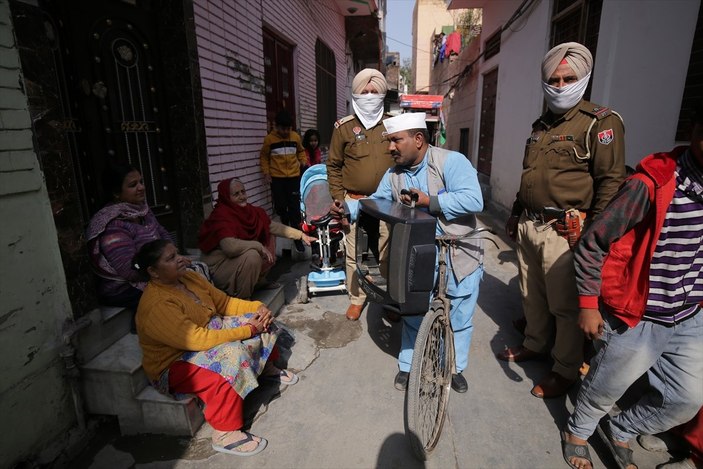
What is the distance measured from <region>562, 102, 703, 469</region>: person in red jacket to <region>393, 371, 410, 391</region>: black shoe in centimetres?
113

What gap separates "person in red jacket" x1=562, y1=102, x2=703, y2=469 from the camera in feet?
5.70

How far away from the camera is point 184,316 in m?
2.21

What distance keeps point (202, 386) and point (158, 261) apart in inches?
30.0

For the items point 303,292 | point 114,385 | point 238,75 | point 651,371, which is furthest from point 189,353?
point 238,75

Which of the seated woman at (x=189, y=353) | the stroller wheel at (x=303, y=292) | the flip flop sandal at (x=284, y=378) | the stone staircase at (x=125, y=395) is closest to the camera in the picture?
the seated woman at (x=189, y=353)

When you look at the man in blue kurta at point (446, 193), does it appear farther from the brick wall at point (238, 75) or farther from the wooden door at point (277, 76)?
the wooden door at point (277, 76)

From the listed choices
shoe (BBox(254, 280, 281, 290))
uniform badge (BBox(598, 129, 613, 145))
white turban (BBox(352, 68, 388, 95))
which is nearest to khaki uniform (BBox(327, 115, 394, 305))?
white turban (BBox(352, 68, 388, 95))

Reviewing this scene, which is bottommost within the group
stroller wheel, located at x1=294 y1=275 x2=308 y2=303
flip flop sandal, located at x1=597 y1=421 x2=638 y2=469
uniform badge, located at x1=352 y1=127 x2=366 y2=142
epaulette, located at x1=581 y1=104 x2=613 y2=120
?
flip flop sandal, located at x1=597 y1=421 x2=638 y2=469

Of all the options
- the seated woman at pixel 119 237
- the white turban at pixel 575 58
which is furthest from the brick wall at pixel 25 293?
the white turban at pixel 575 58

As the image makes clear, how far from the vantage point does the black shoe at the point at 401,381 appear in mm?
2762

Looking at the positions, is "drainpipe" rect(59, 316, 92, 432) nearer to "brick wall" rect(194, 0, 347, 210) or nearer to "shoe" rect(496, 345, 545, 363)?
"brick wall" rect(194, 0, 347, 210)

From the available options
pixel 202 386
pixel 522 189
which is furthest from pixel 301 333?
pixel 522 189

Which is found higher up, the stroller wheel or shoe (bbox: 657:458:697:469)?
the stroller wheel

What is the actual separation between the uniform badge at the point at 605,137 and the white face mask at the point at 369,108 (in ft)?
6.16
